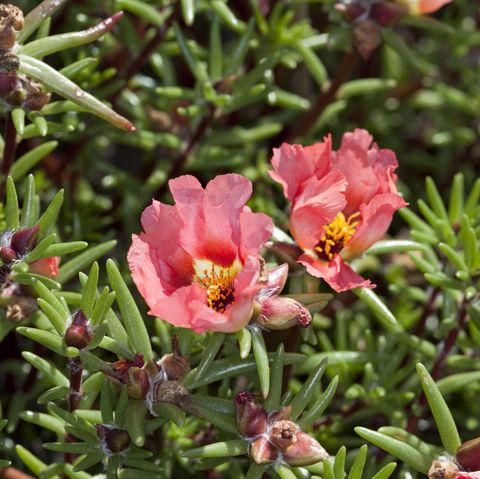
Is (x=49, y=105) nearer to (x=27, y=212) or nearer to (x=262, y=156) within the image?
(x=27, y=212)

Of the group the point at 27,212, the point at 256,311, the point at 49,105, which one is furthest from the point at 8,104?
the point at 256,311

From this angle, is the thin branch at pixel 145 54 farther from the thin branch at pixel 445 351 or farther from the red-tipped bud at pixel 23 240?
the thin branch at pixel 445 351

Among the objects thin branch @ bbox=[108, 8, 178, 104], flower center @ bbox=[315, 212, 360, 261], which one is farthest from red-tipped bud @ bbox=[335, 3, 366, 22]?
flower center @ bbox=[315, 212, 360, 261]

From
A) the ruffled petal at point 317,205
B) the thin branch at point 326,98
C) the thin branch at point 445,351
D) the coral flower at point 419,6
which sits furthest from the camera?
the thin branch at point 326,98

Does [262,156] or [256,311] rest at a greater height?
[256,311]

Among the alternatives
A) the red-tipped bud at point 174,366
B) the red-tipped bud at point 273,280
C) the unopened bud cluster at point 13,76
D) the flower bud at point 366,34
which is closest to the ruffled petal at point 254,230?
the red-tipped bud at point 273,280

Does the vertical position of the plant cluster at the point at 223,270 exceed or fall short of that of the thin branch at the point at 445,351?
it exceeds it

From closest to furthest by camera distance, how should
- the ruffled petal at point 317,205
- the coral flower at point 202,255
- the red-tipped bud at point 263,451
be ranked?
1. the coral flower at point 202,255
2. the red-tipped bud at point 263,451
3. the ruffled petal at point 317,205

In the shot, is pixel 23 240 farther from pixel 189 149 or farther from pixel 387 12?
pixel 387 12
